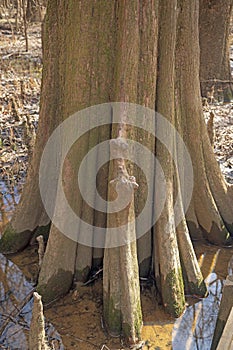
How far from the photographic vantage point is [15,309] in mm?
3959

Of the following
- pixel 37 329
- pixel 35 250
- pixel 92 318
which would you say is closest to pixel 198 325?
pixel 92 318

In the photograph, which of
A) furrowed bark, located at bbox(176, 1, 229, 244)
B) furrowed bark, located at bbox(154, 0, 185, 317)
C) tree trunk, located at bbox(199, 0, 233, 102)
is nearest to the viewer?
furrowed bark, located at bbox(154, 0, 185, 317)

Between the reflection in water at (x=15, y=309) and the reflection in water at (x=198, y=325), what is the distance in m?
0.87

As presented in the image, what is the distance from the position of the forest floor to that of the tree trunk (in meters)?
0.44

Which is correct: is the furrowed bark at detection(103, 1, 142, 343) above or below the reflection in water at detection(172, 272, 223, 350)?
above

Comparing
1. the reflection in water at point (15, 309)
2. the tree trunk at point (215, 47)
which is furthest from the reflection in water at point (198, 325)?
the tree trunk at point (215, 47)

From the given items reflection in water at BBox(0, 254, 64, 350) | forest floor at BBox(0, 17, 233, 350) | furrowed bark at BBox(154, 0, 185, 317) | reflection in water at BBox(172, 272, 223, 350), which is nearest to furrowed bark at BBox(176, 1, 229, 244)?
forest floor at BBox(0, 17, 233, 350)

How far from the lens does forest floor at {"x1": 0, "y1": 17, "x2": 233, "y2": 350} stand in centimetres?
370

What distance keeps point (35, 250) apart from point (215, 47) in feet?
18.4

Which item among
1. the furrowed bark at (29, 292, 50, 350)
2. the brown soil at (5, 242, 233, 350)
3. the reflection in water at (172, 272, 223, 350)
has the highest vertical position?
the furrowed bark at (29, 292, 50, 350)

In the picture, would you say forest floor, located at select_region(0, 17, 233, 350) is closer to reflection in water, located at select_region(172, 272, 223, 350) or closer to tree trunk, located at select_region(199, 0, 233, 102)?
reflection in water, located at select_region(172, 272, 223, 350)

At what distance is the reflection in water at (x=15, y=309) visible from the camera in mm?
3627

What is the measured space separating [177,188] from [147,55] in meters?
1.11

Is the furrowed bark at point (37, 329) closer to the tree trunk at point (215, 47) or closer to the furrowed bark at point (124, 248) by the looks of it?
the furrowed bark at point (124, 248)
